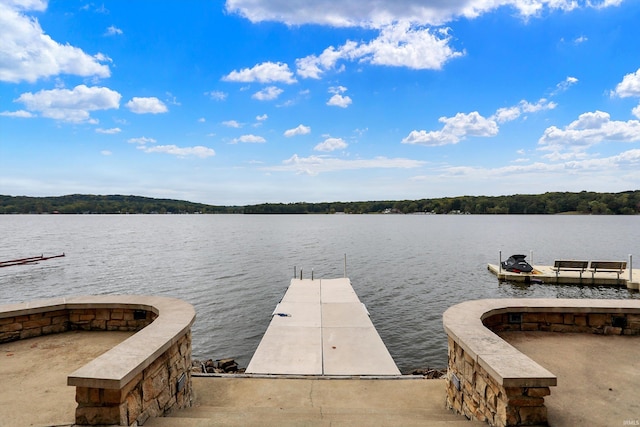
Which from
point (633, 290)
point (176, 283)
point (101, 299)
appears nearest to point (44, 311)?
point (101, 299)

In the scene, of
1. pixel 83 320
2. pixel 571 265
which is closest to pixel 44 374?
pixel 83 320

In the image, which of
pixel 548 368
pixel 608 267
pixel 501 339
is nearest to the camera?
pixel 501 339

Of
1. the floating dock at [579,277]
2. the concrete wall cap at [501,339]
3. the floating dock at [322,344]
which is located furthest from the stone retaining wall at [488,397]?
the floating dock at [579,277]

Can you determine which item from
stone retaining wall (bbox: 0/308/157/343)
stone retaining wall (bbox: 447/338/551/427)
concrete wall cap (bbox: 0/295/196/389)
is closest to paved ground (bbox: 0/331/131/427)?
stone retaining wall (bbox: 0/308/157/343)

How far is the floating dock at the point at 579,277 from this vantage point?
23641 mm

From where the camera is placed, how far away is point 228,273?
30812 mm

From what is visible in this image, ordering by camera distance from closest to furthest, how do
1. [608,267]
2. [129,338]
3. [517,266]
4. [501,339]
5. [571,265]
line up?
[129,338] < [501,339] < [608,267] < [571,265] < [517,266]

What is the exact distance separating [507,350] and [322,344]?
689 cm

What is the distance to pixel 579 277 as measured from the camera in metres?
24.7

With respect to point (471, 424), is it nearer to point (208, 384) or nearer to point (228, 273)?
point (208, 384)

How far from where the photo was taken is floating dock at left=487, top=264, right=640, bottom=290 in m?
23.6

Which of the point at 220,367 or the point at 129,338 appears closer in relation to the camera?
the point at 129,338

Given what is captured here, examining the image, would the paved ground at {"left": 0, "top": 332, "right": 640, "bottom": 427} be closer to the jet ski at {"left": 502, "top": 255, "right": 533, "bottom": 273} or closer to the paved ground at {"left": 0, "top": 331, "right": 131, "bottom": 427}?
the paved ground at {"left": 0, "top": 331, "right": 131, "bottom": 427}

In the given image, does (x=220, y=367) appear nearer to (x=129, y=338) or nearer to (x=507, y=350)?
(x=129, y=338)
